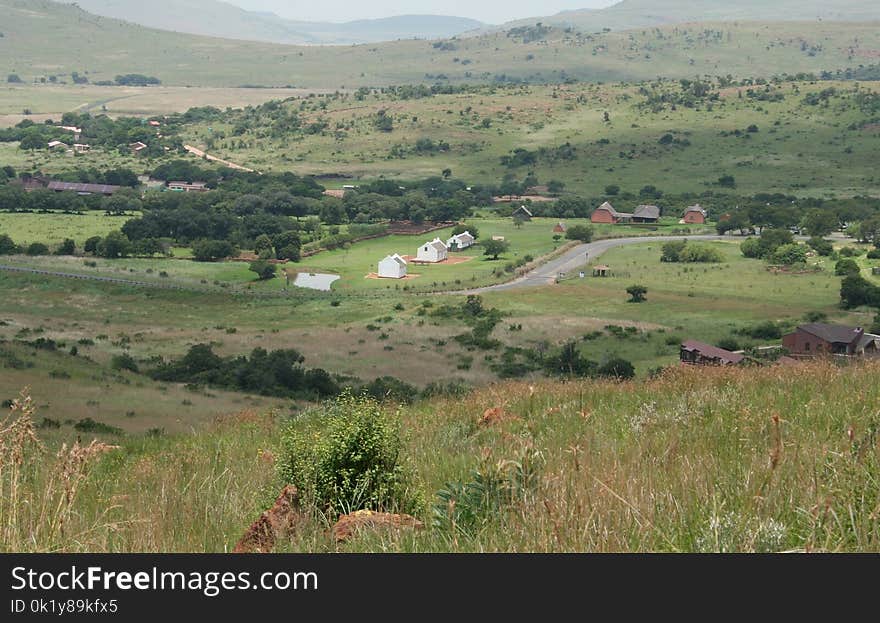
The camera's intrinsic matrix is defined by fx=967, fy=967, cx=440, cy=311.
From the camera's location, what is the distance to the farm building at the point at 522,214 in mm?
91750

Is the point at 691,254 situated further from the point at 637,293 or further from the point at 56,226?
the point at 56,226

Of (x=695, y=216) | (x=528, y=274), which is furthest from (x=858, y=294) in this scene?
(x=695, y=216)

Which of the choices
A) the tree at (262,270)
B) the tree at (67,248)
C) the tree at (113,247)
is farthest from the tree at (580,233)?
the tree at (67,248)

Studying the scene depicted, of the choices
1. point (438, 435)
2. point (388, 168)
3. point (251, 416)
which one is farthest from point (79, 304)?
point (388, 168)

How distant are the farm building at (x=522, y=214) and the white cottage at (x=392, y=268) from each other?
25.2 meters

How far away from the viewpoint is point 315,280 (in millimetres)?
65250

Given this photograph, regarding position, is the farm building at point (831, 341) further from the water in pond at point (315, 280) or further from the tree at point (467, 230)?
the tree at point (467, 230)

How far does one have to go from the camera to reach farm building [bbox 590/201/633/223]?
92.5 meters

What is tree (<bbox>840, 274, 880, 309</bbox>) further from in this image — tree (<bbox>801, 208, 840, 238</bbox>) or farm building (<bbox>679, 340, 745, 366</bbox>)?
tree (<bbox>801, 208, 840, 238</bbox>)

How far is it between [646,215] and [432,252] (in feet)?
91.1

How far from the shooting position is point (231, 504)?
635 centimetres

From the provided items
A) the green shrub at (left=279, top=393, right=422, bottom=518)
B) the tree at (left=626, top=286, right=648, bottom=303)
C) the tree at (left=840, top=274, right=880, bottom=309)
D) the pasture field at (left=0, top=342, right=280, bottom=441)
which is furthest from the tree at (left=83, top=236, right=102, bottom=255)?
the green shrub at (left=279, top=393, right=422, bottom=518)

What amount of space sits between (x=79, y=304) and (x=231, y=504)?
5313 cm
